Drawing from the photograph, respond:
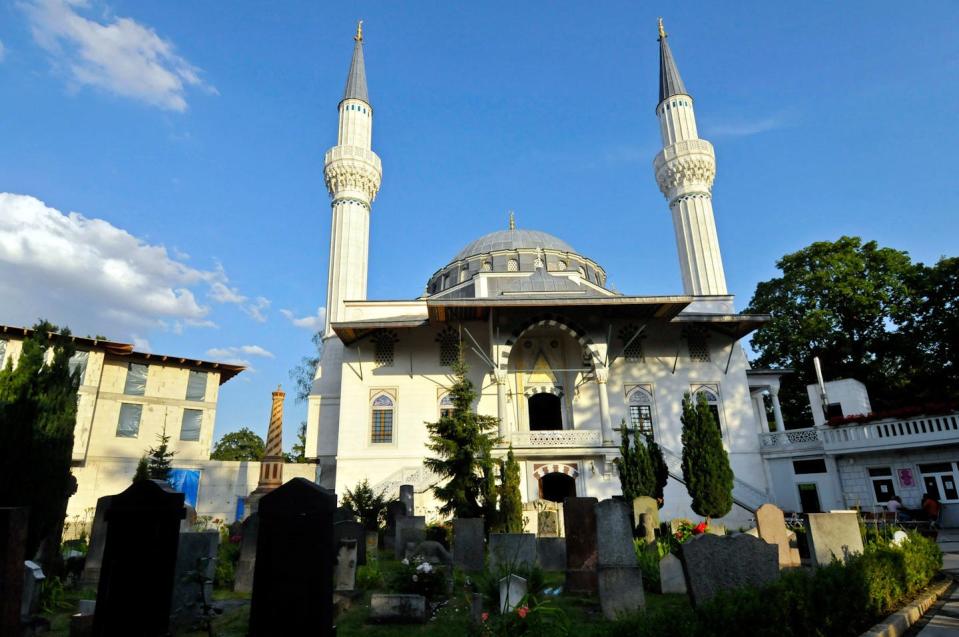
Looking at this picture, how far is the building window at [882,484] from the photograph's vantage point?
1502cm

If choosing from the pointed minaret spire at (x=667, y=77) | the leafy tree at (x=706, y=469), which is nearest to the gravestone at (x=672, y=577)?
the leafy tree at (x=706, y=469)

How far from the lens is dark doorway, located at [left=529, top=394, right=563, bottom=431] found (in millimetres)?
20531

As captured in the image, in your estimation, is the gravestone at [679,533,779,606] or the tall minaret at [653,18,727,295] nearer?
the gravestone at [679,533,779,606]

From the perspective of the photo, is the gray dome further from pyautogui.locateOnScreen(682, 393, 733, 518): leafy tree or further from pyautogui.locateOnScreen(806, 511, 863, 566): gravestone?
pyautogui.locateOnScreen(806, 511, 863, 566): gravestone

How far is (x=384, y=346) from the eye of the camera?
19.7m

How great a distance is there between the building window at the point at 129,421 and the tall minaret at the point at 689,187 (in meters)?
22.9

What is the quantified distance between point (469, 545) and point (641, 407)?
39.6 ft

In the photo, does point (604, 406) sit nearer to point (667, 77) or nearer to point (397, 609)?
point (397, 609)

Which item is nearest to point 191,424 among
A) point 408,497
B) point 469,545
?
point 408,497

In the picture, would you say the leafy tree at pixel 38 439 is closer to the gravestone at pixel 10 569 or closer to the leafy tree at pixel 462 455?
the gravestone at pixel 10 569

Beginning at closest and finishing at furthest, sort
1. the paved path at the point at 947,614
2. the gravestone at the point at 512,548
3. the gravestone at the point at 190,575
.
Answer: the paved path at the point at 947,614
the gravestone at the point at 190,575
the gravestone at the point at 512,548

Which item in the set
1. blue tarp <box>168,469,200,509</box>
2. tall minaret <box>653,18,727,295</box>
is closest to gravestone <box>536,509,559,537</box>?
tall minaret <box>653,18,727,295</box>

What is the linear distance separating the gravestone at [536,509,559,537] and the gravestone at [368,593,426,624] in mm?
7662

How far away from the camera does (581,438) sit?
17.2 meters
